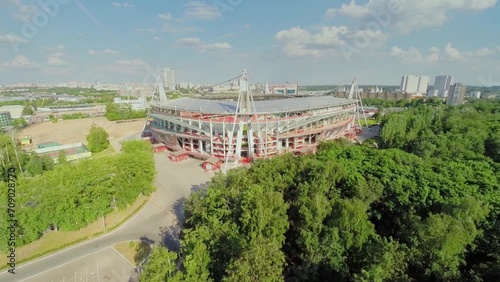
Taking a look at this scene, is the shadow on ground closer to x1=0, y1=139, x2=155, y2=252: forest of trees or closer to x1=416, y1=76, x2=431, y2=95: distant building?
x1=0, y1=139, x2=155, y2=252: forest of trees

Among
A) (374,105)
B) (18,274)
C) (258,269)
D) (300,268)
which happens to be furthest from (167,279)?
(374,105)

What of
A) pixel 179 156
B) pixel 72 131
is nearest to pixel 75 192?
pixel 179 156

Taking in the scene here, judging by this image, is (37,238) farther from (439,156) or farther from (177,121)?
(439,156)

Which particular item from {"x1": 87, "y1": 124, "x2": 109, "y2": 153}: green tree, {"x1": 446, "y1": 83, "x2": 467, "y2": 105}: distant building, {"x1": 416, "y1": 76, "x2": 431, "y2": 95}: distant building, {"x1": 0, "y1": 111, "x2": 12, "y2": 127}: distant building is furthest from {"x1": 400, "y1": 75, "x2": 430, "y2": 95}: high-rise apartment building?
{"x1": 0, "y1": 111, "x2": 12, "y2": 127}: distant building

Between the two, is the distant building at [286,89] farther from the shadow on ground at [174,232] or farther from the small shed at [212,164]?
the shadow on ground at [174,232]

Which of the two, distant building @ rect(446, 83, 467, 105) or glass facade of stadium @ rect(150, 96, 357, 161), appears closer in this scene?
glass facade of stadium @ rect(150, 96, 357, 161)

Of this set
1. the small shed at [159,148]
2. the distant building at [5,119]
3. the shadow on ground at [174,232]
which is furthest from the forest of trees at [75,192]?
the distant building at [5,119]

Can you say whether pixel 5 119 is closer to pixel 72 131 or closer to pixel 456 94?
pixel 72 131
